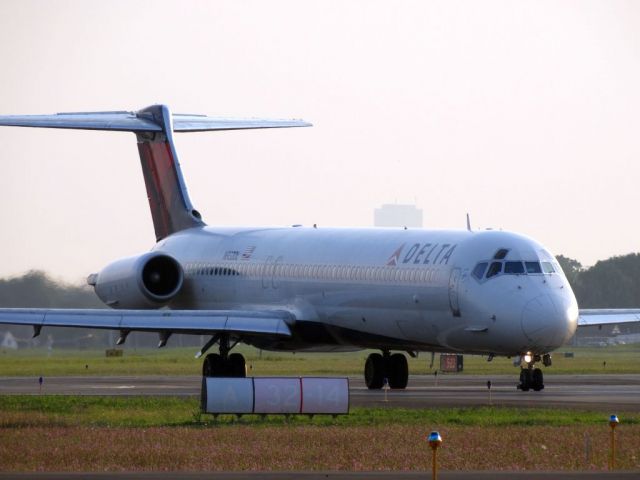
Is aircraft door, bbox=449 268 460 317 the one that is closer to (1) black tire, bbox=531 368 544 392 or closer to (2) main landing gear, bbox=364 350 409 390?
(1) black tire, bbox=531 368 544 392

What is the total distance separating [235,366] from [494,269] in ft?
30.7

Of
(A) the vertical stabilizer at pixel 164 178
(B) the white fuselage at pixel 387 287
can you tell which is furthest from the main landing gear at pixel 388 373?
(A) the vertical stabilizer at pixel 164 178

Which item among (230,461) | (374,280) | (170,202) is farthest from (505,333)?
(170,202)

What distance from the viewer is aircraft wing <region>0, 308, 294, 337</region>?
3703 cm

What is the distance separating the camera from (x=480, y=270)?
114ft

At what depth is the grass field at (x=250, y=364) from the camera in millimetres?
52219

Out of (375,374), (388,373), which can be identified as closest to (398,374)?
(388,373)

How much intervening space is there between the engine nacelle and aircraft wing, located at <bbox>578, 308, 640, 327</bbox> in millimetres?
11509

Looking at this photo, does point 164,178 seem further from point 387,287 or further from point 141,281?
point 387,287

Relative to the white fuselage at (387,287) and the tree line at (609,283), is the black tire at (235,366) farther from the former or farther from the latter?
the tree line at (609,283)

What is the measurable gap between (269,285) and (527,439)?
19.0 meters

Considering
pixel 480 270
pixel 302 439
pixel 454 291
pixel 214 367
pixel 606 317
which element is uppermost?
pixel 480 270

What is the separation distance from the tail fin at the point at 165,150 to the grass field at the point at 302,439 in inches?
710

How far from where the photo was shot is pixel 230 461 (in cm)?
2198
